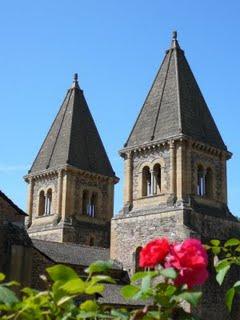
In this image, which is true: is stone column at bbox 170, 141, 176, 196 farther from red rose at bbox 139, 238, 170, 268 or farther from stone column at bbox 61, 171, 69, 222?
red rose at bbox 139, 238, 170, 268

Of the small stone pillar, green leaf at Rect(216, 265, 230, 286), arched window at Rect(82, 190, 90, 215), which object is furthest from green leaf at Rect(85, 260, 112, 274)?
arched window at Rect(82, 190, 90, 215)

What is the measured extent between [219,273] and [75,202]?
36.8m

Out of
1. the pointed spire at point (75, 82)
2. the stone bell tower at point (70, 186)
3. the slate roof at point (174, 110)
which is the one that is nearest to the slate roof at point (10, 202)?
the slate roof at point (174, 110)

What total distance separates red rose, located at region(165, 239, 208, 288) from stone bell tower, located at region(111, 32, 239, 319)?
26.4 m

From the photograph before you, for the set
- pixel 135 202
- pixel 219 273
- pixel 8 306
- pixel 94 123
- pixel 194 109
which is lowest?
pixel 8 306

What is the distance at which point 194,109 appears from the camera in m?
33.9

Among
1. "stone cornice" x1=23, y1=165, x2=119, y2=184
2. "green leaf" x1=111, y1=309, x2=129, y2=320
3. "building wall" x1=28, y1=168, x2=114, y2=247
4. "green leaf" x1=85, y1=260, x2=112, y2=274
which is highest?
"stone cornice" x1=23, y1=165, x2=119, y2=184

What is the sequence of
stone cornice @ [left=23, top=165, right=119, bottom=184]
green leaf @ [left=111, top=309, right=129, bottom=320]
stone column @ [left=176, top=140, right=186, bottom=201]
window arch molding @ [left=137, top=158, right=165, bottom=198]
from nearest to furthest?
green leaf @ [left=111, top=309, right=129, bottom=320], stone column @ [left=176, top=140, right=186, bottom=201], window arch molding @ [left=137, top=158, right=165, bottom=198], stone cornice @ [left=23, top=165, right=119, bottom=184]

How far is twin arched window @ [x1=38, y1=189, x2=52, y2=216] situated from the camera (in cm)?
4019

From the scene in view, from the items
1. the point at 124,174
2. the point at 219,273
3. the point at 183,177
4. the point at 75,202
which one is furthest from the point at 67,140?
the point at 219,273

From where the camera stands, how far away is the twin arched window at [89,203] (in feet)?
133

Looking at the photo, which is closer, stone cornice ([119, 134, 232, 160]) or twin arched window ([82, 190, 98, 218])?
stone cornice ([119, 134, 232, 160])

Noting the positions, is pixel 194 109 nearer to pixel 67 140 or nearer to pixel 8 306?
pixel 67 140

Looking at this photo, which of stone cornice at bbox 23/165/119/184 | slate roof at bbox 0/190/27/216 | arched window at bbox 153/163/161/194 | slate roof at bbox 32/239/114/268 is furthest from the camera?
stone cornice at bbox 23/165/119/184
